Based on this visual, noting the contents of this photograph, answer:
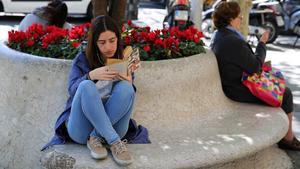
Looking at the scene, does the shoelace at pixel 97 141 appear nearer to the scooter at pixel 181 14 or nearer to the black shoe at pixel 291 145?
the black shoe at pixel 291 145

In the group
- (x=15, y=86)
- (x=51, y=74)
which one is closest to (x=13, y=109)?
(x=15, y=86)

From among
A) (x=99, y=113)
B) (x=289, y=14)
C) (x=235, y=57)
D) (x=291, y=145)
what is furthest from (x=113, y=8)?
(x=289, y=14)

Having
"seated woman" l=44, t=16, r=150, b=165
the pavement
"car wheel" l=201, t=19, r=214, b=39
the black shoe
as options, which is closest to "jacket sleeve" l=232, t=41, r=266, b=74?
the black shoe

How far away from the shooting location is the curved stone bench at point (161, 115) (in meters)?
3.90

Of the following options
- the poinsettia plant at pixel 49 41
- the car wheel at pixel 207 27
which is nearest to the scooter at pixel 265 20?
the car wheel at pixel 207 27

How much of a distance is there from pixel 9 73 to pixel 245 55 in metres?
2.04

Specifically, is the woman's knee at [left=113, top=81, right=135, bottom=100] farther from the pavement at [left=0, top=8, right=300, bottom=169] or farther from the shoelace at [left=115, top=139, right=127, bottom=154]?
the pavement at [left=0, top=8, right=300, bottom=169]

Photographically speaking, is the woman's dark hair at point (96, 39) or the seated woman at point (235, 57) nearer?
the woman's dark hair at point (96, 39)

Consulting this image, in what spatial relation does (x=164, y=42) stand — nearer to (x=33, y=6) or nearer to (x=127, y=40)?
(x=127, y=40)

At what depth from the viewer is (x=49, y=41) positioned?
4.63 meters

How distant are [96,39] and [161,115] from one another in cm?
92

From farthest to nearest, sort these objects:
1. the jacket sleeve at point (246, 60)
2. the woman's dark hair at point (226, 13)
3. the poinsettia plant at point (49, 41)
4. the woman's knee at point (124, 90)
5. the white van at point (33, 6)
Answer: the white van at point (33, 6), the woman's dark hair at point (226, 13), the jacket sleeve at point (246, 60), the poinsettia plant at point (49, 41), the woman's knee at point (124, 90)

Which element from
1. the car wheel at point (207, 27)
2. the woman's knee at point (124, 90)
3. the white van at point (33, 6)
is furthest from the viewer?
the white van at point (33, 6)

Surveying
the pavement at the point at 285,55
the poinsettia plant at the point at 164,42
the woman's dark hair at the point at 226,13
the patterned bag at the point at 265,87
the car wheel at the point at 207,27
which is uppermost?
the woman's dark hair at the point at 226,13
